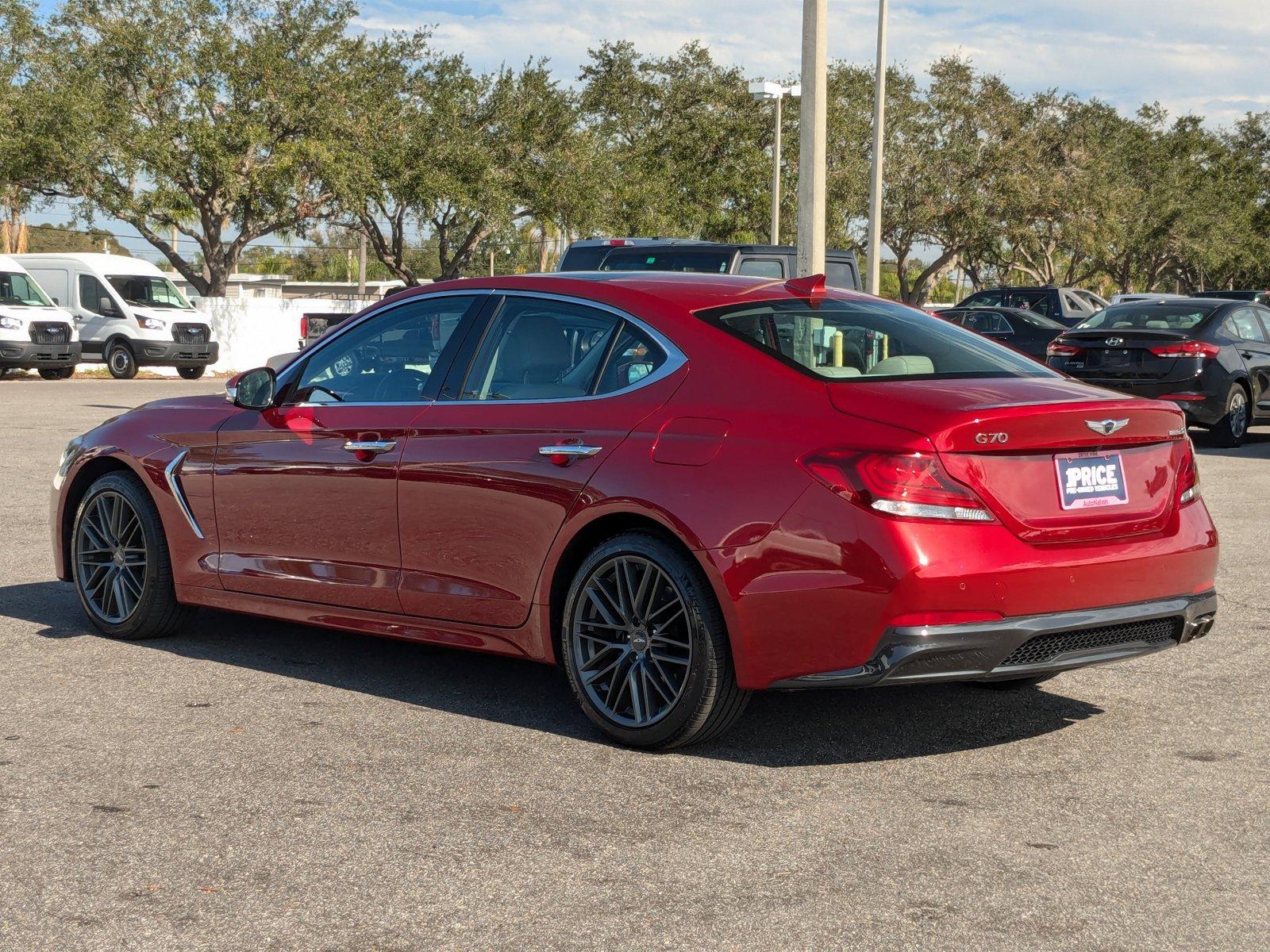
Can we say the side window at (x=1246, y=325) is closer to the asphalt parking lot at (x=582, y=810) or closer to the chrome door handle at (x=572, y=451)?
the asphalt parking lot at (x=582, y=810)

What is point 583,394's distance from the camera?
5.45 m

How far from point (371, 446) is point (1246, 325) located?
14.3 meters

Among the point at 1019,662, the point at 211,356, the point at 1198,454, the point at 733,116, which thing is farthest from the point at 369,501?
the point at 733,116

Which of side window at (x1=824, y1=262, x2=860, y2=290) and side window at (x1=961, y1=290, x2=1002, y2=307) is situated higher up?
side window at (x1=824, y1=262, x2=860, y2=290)

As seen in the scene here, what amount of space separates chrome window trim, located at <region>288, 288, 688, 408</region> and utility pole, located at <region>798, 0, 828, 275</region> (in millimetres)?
7919

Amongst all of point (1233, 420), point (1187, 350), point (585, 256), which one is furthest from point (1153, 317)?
point (585, 256)

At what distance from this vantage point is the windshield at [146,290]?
32.8 meters

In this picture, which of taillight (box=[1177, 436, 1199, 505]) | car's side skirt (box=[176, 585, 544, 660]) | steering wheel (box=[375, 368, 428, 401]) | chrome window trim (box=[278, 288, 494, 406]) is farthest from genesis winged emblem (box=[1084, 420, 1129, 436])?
steering wheel (box=[375, 368, 428, 401])

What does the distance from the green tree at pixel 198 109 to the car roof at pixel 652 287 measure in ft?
Answer: 106

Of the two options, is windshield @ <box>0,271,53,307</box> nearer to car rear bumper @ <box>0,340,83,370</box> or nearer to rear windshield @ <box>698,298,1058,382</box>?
car rear bumper @ <box>0,340,83,370</box>

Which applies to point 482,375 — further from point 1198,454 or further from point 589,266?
point 1198,454

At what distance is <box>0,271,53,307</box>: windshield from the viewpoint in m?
30.0

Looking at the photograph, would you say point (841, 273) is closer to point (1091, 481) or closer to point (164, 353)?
point (1091, 481)

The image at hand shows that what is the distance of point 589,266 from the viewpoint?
54.4 ft
